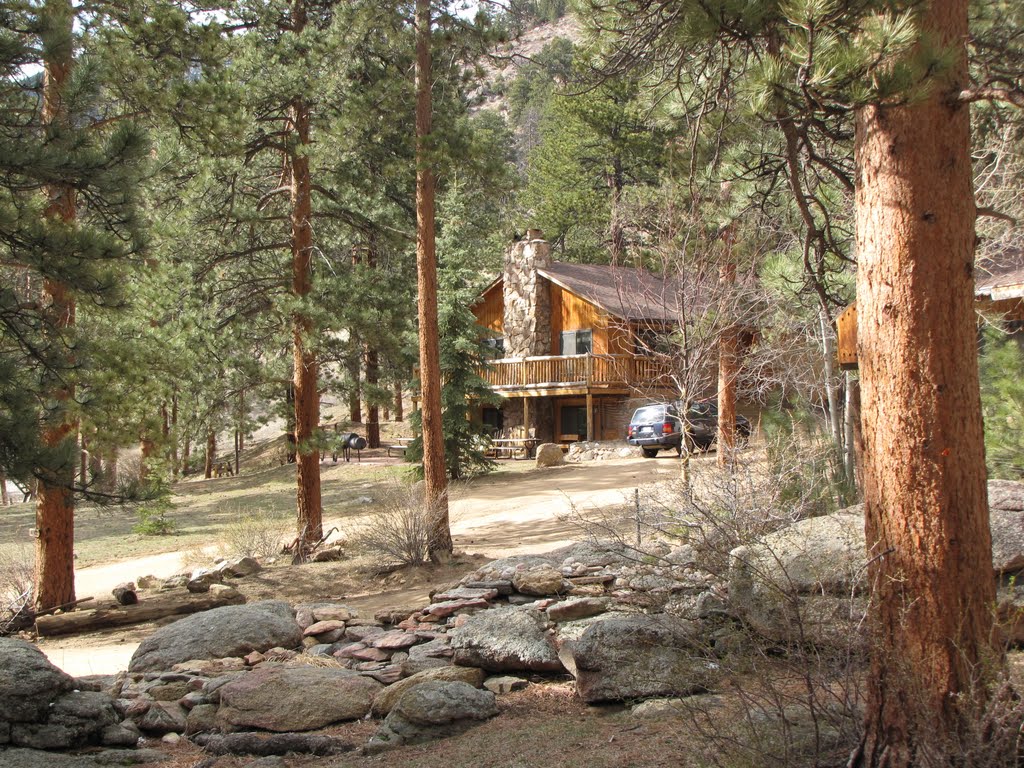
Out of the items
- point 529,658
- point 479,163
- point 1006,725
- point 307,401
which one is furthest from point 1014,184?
point 307,401

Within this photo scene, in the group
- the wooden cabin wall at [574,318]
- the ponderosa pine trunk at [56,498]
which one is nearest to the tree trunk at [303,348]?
the ponderosa pine trunk at [56,498]

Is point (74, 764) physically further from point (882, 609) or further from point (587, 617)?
point (882, 609)

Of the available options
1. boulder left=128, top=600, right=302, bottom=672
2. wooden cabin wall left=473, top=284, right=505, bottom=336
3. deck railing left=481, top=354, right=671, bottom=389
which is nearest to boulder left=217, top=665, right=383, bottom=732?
boulder left=128, top=600, right=302, bottom=672

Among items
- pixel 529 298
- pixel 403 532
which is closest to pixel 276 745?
pixel 403 532

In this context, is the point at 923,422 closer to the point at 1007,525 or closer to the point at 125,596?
the point at 1007,525

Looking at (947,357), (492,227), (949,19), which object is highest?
(492,227)

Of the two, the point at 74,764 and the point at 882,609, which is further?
the point at 74,764

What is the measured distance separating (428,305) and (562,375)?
52.1 ft

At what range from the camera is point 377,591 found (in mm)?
13312

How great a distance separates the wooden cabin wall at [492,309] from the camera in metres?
34.1

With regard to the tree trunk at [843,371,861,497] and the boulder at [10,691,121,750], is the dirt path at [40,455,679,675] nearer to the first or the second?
the tree trunk at [843,371,861,497]

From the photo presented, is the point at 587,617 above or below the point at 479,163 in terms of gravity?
below

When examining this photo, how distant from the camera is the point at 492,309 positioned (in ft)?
113

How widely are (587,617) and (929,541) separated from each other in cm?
501
